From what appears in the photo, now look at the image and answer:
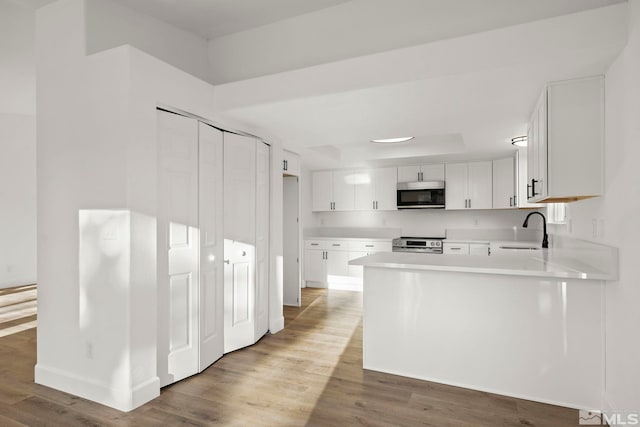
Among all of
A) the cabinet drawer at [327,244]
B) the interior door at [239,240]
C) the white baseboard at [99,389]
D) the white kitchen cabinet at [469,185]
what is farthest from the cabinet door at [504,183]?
the white baseboard at [99,389]

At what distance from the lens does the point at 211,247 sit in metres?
3.16

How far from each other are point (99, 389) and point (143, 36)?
8.74 feet

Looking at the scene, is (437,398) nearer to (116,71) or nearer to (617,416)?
(617,416)

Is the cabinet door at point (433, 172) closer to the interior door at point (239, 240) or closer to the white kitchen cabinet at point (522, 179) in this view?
the white kitchen cabinet at point (522, 179)

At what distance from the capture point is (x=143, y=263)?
2498 mm

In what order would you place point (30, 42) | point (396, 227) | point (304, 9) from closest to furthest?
point (304, 9)
point (30, 42)
point (396, 227)

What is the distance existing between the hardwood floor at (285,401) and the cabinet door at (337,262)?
9.83 feet

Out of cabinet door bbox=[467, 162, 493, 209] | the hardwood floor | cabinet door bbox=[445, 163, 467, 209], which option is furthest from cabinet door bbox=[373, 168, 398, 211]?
the hardwood floor

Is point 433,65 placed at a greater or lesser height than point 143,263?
greater

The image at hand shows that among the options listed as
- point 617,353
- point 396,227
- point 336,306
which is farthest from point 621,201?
point 396,227

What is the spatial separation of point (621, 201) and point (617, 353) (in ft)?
2.99

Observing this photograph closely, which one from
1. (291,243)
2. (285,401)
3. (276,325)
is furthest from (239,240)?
(291,243)

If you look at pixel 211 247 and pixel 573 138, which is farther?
pixel 211 247

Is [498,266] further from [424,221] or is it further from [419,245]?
[424,221]
